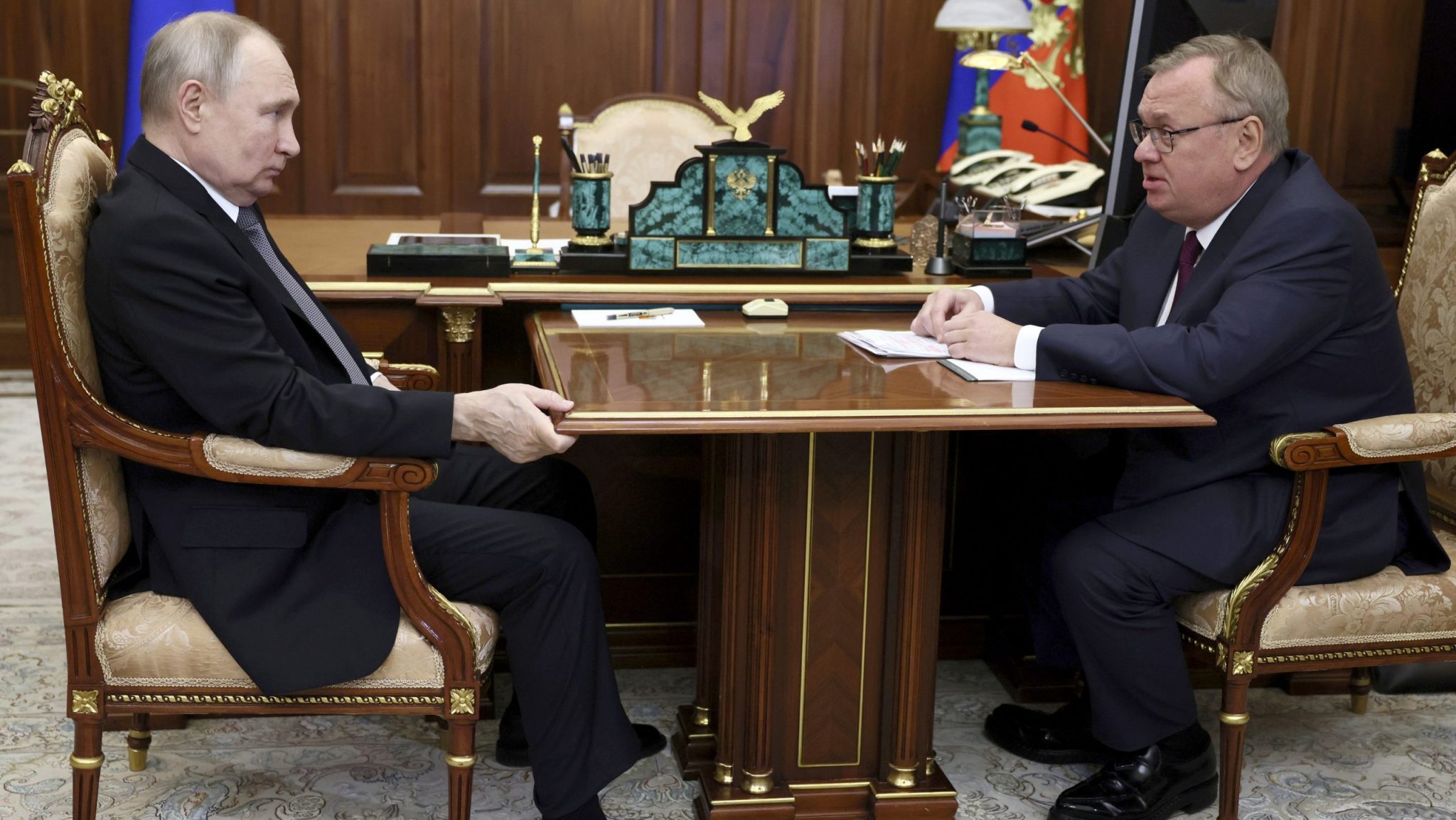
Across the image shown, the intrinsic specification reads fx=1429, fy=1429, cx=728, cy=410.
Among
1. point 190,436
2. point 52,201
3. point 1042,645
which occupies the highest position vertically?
point 52,201

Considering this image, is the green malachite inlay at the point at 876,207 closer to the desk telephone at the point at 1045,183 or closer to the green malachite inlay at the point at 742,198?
the green malachite inlay at the point at 742,198

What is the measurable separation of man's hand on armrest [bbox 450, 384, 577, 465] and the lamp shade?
3.27m

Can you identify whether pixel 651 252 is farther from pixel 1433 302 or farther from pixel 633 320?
pixel 1433 302

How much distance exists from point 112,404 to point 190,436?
15cm

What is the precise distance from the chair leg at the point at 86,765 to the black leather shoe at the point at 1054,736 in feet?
5.39

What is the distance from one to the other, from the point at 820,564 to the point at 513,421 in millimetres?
619

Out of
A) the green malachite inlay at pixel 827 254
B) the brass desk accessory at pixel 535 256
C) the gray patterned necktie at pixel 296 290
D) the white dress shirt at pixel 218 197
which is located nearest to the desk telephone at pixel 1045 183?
the green malachite inlay at pixel 827 254

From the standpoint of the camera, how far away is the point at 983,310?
8.61ft

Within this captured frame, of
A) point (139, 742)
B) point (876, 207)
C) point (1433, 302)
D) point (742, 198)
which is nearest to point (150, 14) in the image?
point (742, 198)

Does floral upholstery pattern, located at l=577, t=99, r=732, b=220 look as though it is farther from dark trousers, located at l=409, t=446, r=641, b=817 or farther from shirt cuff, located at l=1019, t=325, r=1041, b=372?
dark trousers, located at l=409, t=446, r=641, b=817

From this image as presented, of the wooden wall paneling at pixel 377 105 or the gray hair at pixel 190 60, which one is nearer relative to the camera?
the gray hair at pixel 190 60

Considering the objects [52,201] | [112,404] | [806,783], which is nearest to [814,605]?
[806,783]

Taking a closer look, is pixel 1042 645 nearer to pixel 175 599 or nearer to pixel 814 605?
pixel 814 605

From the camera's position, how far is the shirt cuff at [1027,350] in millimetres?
2402
